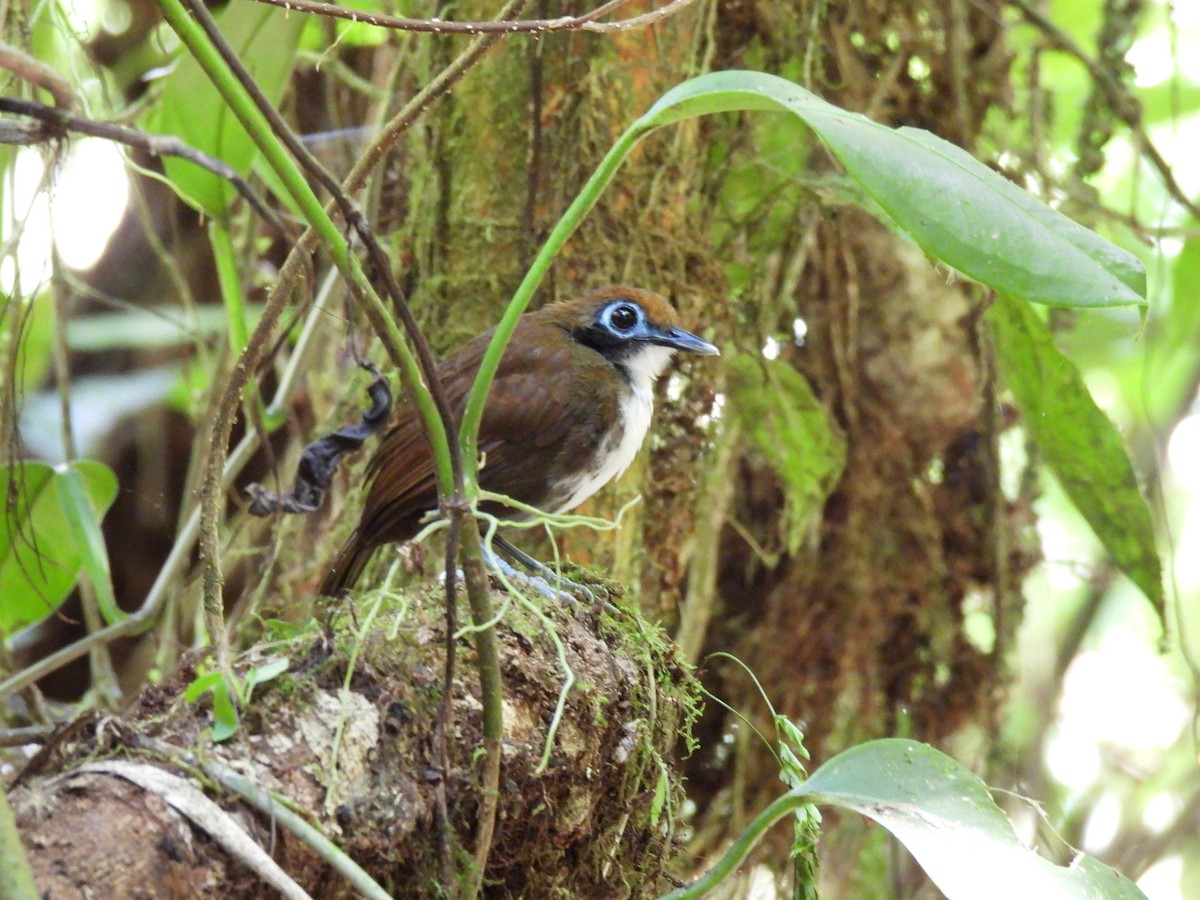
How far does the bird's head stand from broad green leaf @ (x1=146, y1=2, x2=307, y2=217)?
2.63ft

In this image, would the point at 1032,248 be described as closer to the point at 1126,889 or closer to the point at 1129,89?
the point at 1126,889

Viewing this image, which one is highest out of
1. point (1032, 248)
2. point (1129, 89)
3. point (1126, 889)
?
point (1129, 89)

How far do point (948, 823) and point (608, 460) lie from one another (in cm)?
148

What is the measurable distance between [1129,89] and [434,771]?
3387mm

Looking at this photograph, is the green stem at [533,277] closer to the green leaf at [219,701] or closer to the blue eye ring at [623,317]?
the green leaf at [219,701]

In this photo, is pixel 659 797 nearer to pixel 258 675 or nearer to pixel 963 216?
pixel 258 675

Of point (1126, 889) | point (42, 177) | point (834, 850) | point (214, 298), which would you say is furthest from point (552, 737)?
point (214, 298)

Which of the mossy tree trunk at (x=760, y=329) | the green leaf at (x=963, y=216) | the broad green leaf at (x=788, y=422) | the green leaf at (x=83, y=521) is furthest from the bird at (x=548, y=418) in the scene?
the green leaf at (x=963, y=216)

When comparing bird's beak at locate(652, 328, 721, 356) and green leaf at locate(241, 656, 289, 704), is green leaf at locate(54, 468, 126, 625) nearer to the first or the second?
green leaf at locate(241, 656, 289, 704)

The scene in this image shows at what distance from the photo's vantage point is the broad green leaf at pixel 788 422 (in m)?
3.36

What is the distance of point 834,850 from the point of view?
3980 mm

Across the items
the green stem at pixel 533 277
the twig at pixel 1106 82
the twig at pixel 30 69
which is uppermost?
the twig at pixel 1106 82

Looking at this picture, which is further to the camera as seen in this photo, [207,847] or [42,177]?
[42,177]

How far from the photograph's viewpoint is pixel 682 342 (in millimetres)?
3072
